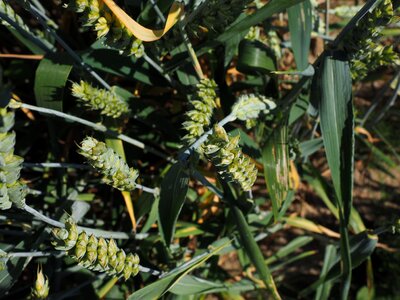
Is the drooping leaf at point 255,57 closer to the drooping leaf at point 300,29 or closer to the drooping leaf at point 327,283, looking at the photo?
the drooping leaf at point 300,29

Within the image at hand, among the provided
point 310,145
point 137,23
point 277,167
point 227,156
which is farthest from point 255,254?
point 137,23

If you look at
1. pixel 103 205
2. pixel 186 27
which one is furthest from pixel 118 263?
pixel 103 205

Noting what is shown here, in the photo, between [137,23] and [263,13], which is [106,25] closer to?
[137,23]

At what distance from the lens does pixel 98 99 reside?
1033 millimetres

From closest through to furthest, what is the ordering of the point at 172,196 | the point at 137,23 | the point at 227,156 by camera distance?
the point at 227,156, the point at 137,23, the point at 172,196

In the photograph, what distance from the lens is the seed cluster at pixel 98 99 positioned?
98 centimetres

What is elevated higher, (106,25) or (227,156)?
(106,25)

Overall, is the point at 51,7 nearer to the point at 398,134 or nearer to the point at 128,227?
the point at 128,227

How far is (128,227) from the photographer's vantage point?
1.52 m

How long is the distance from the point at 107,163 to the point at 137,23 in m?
0.28

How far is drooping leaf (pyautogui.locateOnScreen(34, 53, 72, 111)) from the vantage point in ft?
3.85

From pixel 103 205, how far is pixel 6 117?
1.18 meters

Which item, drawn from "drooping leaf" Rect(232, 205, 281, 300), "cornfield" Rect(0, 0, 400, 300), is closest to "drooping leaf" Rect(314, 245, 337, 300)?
"cornfield" Rect(0, 0, 400, 300)

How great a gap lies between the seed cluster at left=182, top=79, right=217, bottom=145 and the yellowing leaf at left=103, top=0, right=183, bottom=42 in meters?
0.18
